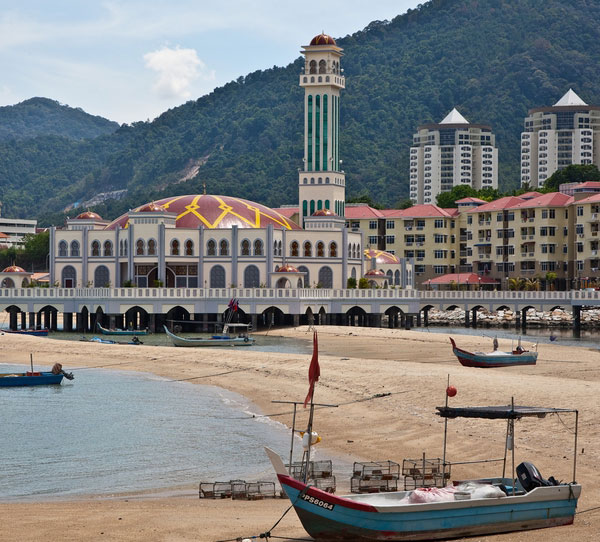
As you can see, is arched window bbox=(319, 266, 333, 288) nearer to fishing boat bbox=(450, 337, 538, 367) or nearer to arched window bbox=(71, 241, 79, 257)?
arched window bbox=(71, 241, 79, 257)

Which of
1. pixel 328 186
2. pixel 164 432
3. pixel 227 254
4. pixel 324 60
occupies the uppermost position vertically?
pixel 324 60

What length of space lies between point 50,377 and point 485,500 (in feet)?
100

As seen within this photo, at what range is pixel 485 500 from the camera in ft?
71.0

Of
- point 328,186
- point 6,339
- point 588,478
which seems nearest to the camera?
point 588,478

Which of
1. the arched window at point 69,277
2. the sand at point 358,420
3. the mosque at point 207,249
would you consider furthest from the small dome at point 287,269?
the sand at point 358,420

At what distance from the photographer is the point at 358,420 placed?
35.1 meters

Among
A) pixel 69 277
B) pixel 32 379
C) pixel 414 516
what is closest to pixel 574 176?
pixel 69 277

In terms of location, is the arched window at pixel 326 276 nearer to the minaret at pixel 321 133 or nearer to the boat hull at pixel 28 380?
the minaret at pixel 321 133

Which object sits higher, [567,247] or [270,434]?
[567,247]

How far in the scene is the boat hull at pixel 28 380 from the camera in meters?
48.5

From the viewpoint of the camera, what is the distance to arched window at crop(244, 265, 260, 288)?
96.6 metres

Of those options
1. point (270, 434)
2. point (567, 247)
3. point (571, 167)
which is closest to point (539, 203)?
point (567, 247)

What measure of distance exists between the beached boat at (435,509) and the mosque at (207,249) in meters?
72.3

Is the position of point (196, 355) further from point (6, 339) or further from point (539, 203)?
point (539, 203)
